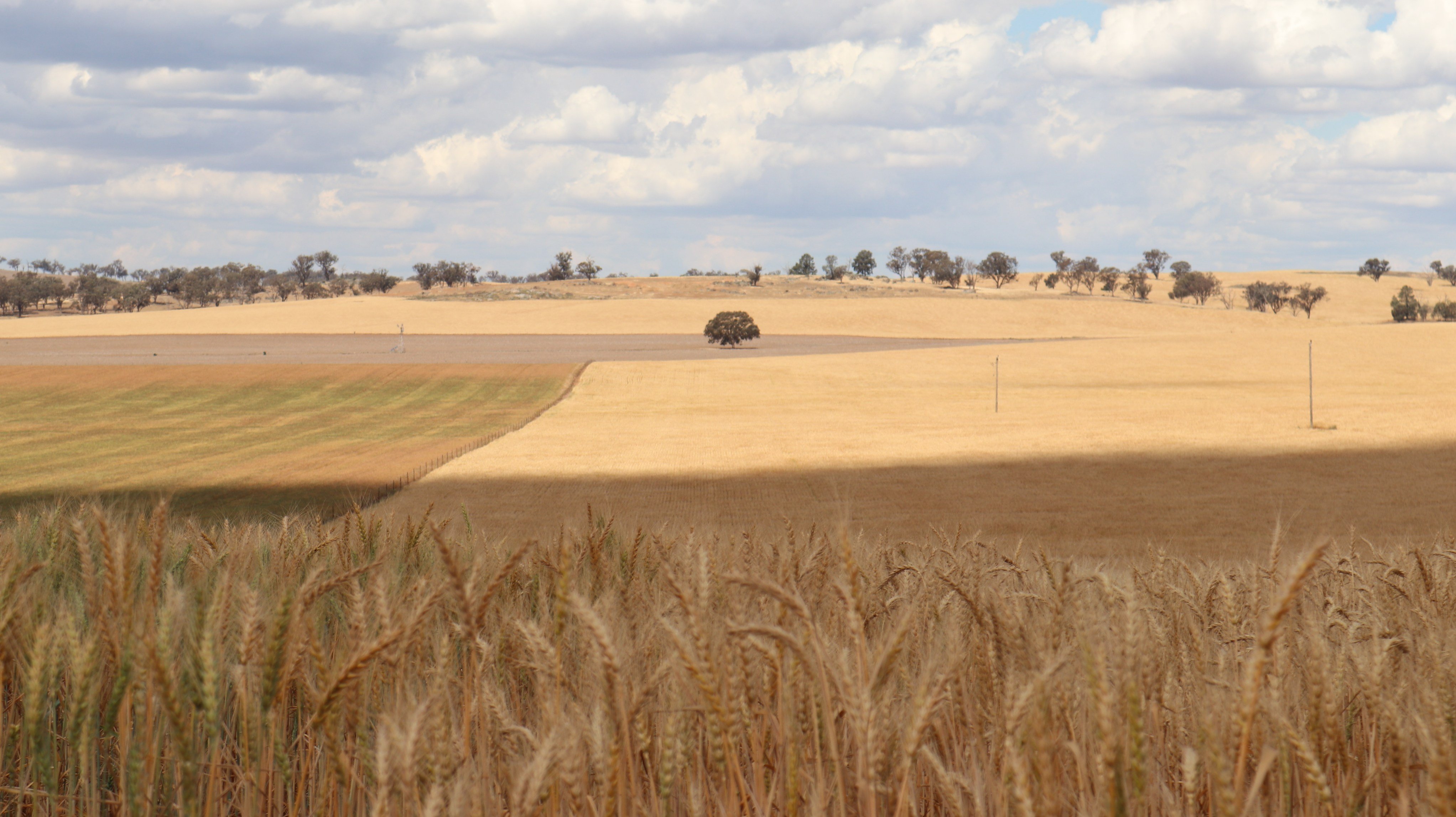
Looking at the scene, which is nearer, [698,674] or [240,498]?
[698,674]

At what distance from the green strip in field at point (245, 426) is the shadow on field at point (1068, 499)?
224 inches

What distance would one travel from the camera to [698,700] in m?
2.62

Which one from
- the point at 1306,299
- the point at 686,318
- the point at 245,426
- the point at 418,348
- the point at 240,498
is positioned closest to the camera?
the point at 240,498

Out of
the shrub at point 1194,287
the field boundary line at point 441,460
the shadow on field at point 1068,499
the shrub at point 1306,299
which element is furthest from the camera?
the shrub at point 1194,287

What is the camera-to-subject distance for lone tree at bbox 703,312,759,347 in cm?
10575

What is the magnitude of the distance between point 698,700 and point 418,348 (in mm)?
104994

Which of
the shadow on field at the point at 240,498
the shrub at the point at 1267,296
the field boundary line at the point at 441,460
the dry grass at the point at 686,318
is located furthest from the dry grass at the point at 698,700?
the shrub at the point at 1267,296

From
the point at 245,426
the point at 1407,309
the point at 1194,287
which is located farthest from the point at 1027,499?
the point at 1194,287

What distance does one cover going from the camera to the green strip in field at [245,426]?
35188 mm

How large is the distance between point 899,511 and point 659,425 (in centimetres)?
2536

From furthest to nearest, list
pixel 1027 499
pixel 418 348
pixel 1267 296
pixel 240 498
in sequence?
1. pixel 1267 296
2. pixel 418 348
3. pixel 240 498
4. pixel 1027 499

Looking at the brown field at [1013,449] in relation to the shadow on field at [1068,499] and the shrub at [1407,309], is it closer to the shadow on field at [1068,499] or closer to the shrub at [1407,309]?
the shadow on field at [1068,499]

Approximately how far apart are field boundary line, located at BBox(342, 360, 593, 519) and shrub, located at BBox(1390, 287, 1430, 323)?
12006 centimetres

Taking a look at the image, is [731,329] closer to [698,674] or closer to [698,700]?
[698,700]
